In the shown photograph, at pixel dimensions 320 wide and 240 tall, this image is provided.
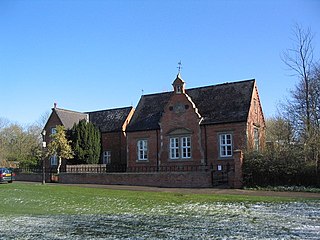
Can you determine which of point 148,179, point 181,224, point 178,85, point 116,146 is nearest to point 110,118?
point 116,146

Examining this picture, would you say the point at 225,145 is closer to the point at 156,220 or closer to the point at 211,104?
the point at 211,104

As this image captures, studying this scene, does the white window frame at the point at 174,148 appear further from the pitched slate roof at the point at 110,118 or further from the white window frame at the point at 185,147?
the pitched slate roof at the point at 110,118

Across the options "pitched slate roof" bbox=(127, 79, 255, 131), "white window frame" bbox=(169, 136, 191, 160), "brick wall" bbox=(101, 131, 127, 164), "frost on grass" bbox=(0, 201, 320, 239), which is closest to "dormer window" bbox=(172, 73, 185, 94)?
"pitched slate roof" bbox=(127, 79, 255, 131)

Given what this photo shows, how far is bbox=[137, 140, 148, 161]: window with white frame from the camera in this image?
35969 millimetres

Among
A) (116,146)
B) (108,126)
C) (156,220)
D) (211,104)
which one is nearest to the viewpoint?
(156,220)

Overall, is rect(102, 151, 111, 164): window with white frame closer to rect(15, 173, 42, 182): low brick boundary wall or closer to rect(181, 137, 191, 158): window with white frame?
rect(15, 173, 42, 182): low brick boundary wall

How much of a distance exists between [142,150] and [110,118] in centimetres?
1009

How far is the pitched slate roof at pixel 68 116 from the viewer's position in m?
43.8

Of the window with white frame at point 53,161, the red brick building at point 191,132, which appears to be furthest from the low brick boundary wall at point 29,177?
the red brick building at point 191,132

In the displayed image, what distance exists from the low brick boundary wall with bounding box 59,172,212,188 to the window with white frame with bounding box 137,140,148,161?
625 centimetres

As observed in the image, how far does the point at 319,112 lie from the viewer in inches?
1380

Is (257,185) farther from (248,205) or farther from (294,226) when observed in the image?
(294,226)

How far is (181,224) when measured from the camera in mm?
10914

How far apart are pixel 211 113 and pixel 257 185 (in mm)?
10288
